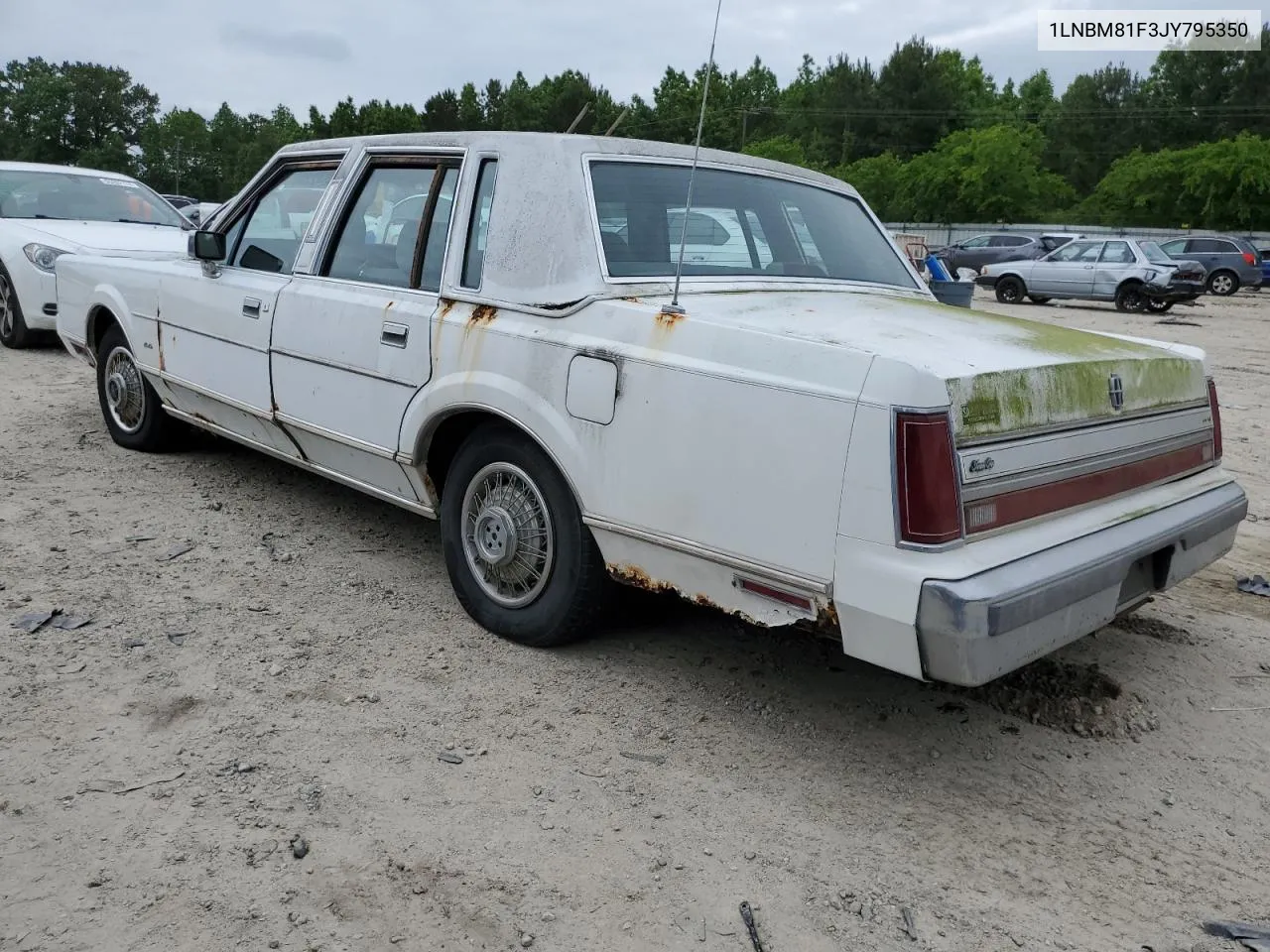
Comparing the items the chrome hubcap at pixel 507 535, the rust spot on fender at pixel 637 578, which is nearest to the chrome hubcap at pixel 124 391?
the chrome hubcap at pixel 507 535

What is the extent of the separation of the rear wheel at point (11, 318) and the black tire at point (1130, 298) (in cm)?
1790

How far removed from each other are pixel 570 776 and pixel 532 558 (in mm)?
878

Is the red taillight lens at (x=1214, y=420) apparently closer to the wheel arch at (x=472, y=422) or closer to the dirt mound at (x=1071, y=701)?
the dirt mound at (x=1071, y=701)

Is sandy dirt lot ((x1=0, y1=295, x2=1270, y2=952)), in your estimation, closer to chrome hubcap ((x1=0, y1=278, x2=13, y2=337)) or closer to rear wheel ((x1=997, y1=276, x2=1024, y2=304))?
chrome hubcap ((x1=0, y1=278, x2=13, y2=337))

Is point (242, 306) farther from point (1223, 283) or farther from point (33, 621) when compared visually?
point (1223, 283)

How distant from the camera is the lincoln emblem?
309cm

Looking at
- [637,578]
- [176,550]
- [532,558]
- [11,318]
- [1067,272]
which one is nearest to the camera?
[637,578]

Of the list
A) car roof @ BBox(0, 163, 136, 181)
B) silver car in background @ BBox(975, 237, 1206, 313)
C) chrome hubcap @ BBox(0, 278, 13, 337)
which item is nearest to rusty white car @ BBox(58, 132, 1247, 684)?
chrome hubcap @ BBox(0, 278, 13, 337)

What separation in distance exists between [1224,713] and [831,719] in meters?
1.33

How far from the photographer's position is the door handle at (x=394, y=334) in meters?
3.80

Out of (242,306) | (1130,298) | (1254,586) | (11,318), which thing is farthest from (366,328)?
(1130,298)

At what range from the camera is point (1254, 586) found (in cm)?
461

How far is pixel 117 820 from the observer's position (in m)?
2.62

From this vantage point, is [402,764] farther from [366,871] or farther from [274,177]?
[274,177]
